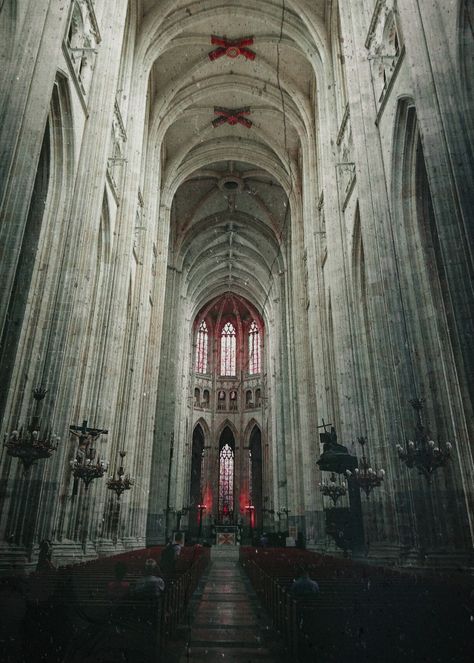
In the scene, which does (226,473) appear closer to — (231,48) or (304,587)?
(231,48)

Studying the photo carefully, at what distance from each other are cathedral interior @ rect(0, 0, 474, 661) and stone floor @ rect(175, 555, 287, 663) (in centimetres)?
35

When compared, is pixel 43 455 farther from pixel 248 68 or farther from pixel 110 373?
pixel 248 68

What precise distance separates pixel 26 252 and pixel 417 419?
7499 millimetres

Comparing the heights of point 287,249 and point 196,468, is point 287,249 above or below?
above

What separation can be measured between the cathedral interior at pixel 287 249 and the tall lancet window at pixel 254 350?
1588 cm

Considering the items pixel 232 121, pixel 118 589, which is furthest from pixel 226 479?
pixel 118 589

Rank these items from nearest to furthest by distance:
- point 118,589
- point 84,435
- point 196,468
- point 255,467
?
point 118,589, point 84,435, point 196,468, point 255,467

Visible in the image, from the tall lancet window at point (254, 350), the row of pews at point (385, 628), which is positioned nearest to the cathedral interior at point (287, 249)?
the row of pews at point (385, 628)

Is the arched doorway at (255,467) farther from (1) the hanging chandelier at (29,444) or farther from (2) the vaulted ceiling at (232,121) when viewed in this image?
(1) the hanging chandelier at (29,444)

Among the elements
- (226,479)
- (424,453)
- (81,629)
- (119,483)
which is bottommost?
(81,629)

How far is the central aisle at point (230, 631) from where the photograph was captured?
4.90m

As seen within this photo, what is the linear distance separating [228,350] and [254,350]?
2.51 meters

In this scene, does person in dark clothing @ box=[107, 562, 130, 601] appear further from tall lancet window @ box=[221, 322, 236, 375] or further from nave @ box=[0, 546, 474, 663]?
tall lancet window @ box=[221, 322, 236, 375]

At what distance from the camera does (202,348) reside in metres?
45.8
